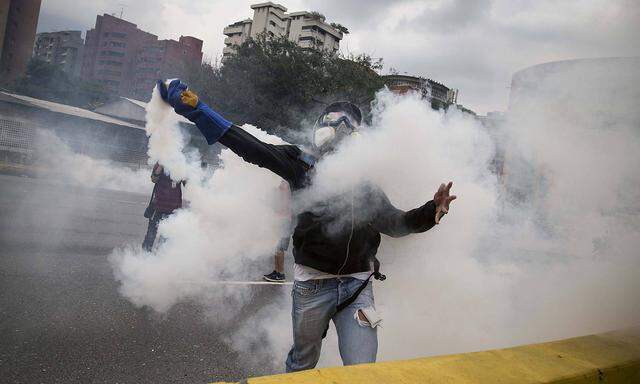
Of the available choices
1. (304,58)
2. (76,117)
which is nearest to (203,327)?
(304,58)

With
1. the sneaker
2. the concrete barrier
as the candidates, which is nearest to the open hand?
the concrete barrier

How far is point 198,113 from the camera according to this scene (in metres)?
2.48

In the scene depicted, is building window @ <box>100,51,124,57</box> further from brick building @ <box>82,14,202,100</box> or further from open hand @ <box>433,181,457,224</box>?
open hand @ <box>433,181,457,224</box>

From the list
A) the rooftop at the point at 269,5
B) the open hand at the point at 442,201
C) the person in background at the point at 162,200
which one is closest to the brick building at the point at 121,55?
the rooftop at the point at 269,5

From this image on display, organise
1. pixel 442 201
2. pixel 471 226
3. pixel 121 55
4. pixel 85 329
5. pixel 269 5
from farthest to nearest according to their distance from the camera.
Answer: pixel 121 55 → pixel 269 5 → pixel 85 329 → pixel 471 226 → pixel 442 201

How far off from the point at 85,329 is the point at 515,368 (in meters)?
3.49

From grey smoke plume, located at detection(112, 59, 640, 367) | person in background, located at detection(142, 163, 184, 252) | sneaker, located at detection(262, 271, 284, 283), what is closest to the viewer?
grey smoke plume, located at detection(112, 59, 640, 367)

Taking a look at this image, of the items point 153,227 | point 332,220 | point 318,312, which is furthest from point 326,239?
point 153,227

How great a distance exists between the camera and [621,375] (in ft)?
7.02

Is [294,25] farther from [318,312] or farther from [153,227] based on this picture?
[318,312]

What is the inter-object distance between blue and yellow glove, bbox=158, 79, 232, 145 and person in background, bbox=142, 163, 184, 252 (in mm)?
3753

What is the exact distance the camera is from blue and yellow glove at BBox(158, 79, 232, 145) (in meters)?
2.46

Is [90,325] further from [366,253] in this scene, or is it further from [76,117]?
[76,117]

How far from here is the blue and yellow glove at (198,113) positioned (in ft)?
8.09
